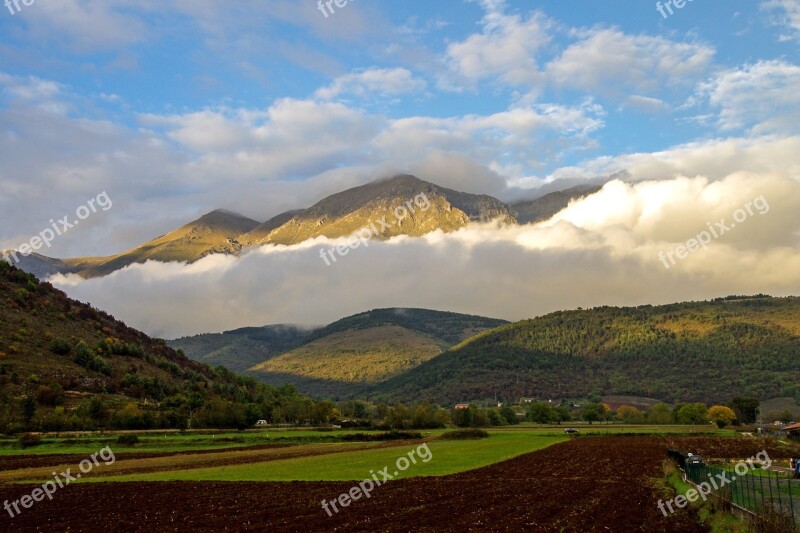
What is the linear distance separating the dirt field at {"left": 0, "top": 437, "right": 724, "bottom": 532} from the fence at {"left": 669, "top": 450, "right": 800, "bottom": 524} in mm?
2506

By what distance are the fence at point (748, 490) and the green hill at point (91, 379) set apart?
9187 cm

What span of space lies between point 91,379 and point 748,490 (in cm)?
12575

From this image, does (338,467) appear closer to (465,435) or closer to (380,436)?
(380,436)

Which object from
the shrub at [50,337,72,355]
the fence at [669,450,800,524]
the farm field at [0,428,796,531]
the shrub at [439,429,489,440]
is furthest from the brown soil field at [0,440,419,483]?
the shrub at [50,337,72,355]

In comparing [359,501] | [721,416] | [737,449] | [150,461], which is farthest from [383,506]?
[721,416]

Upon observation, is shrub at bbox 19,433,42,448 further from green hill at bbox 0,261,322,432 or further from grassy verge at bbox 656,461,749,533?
grassy verge at bbox 656,461,749,533

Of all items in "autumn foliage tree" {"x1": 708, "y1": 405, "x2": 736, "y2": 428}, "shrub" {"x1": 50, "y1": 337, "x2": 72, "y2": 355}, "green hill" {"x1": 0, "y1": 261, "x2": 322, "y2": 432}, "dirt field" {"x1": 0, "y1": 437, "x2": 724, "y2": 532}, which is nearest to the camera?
"dirt field" {"x1": 0, "y1": 437, "x2": 724, "y2": 532}

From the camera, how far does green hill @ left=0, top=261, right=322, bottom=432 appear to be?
4317 inches

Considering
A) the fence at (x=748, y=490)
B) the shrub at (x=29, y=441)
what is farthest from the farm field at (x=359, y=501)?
the shrub at (x=29, y=441)

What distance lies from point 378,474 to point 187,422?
245ft

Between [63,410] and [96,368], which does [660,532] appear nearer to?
[63,410]

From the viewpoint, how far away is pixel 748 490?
29.5 m

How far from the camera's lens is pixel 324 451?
85.4m

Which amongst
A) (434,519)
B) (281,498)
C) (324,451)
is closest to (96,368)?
(324,451)
